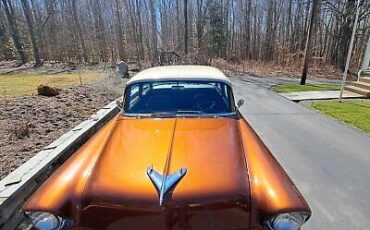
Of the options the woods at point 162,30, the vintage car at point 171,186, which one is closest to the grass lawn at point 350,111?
the vintage car at point 171,186

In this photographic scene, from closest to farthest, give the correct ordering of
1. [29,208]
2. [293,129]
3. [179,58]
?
[29,208] < [293,129] < [179,58]

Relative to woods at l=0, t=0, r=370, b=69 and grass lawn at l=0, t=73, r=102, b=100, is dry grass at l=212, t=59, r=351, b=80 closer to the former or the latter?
woods at l=0, t=0, r=370, b=69

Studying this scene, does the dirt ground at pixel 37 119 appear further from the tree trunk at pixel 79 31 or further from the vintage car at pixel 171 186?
the tree trunk at pixel 79 31

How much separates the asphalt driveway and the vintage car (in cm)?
147

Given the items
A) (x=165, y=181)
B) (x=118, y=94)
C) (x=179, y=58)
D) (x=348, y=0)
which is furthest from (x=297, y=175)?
(x=348, y=0)

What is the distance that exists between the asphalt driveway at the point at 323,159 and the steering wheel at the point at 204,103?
1742 mm

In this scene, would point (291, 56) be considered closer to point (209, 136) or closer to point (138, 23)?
point (138, 23)

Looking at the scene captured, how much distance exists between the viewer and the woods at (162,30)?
2573 cm

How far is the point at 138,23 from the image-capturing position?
93.2 ft

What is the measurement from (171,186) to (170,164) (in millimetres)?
308

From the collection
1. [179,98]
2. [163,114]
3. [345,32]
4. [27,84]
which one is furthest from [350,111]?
[345,32]

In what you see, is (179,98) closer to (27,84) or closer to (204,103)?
(204,103)

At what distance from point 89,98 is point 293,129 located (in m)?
5.90

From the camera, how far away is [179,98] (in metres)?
3.35
